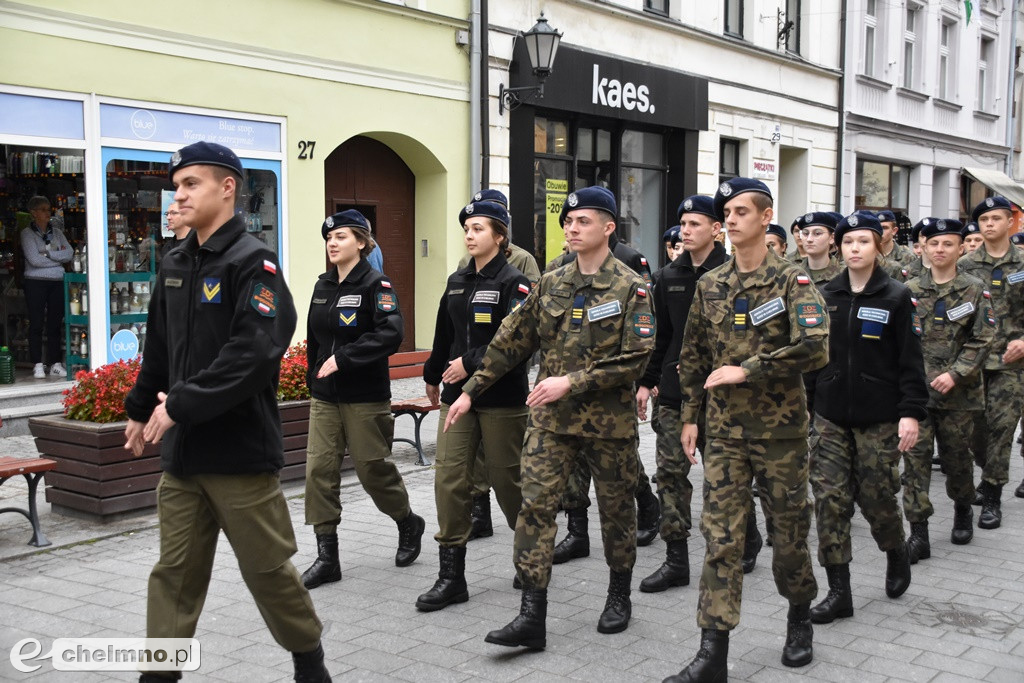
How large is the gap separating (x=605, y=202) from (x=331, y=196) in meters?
9.31

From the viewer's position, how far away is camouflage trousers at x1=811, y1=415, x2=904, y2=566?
5.73 m

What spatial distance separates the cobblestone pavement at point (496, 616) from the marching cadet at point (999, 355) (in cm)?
47

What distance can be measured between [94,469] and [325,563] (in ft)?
6.54

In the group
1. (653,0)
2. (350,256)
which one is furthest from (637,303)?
(653,0)

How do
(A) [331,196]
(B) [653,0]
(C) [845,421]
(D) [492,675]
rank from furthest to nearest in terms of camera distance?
(B) [653,0] → (A) [331,196] → (C) [845,421] → (D) [492,675]

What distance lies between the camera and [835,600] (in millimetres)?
5672

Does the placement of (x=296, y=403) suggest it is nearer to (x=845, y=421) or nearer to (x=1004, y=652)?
(x=845, y=421)

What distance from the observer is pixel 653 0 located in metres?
19.2

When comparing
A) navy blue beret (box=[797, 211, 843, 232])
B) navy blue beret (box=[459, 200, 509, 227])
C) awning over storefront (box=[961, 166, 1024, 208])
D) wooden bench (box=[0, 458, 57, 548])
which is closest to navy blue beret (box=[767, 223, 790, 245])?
navy blue beret (box=[797, 211, 843, 232])

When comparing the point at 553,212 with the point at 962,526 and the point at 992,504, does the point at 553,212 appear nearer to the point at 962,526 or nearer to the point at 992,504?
the point at 992,504

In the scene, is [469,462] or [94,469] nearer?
[469,462]

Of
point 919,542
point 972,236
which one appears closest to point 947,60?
point 972,236

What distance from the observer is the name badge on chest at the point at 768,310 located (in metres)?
4.93

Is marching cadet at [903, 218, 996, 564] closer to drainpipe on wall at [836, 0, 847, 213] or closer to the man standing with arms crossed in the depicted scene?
the man standing with arms crossed
